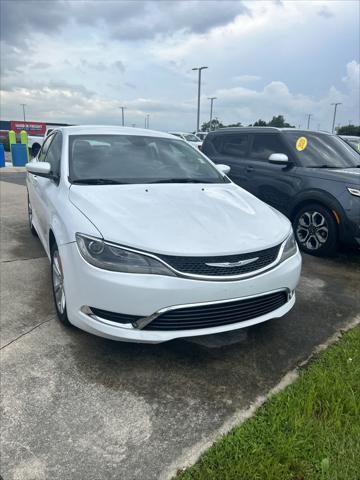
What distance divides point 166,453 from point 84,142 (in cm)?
292

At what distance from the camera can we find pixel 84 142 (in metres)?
3.85

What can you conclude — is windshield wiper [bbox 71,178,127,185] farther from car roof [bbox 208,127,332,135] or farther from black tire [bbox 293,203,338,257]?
car roof [bbox 208,127,332,135]

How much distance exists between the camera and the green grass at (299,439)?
1.86 meters

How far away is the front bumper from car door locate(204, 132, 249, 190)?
3.97 m

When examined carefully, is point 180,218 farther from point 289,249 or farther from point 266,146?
point 266,146

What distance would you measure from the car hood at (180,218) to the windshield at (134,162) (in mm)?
213

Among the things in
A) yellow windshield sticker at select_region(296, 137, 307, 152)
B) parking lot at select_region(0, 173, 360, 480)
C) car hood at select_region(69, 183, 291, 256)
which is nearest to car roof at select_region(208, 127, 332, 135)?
yellow windshield sticker at select_region(296, 137, 307, 152)

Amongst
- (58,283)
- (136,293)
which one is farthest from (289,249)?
(58,283)

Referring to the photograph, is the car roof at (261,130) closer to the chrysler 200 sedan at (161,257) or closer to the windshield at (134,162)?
the windshield at (134,162)

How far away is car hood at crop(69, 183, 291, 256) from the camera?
250cm

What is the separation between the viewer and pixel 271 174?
5.87 meters

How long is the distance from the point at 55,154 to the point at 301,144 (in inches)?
142

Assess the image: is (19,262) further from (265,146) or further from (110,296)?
(265,146)

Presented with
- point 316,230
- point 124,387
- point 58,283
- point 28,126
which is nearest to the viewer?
point 124,387
